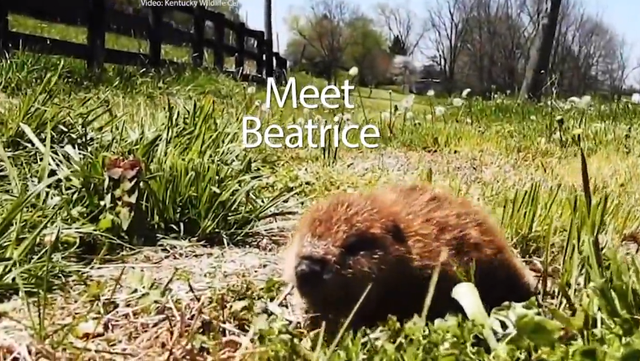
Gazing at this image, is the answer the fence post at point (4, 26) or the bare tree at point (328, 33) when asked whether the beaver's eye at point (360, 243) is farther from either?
the fence post at point (4, 26)

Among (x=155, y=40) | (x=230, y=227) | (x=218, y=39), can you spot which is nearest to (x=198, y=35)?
(x=218, y=39)

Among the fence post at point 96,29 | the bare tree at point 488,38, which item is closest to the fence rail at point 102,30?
the fence post at point 96,29

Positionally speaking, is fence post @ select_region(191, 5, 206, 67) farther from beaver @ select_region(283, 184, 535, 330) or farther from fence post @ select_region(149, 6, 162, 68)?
beaver @ select_region(283, 184, 535, 330)

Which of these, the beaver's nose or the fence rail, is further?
the fence rail

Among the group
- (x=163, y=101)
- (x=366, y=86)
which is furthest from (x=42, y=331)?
(x=163, y=101)

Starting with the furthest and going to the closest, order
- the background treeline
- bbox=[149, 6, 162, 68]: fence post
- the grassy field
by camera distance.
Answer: bbox=[149, 6, 162, 68]: fence post, the background treeline, the grassy field

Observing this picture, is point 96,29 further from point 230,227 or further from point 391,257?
point 391,257

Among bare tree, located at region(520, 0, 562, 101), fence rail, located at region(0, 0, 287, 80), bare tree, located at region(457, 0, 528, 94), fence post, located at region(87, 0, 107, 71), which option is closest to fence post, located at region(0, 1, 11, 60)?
fence rail, located at region(0, 0, 287, 80)
